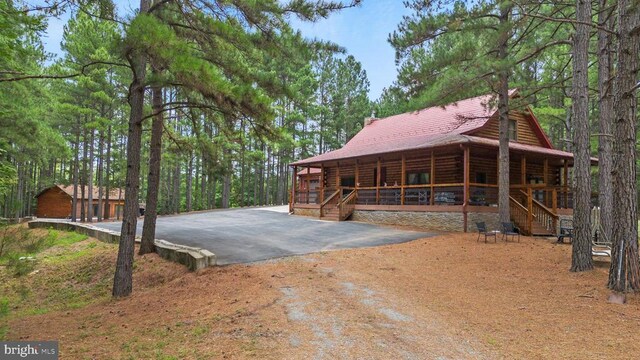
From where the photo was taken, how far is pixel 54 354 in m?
4.46

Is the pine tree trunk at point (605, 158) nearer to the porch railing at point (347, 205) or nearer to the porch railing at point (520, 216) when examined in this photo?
the porch railing at point (520, 216)

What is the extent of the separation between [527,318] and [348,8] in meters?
6.59

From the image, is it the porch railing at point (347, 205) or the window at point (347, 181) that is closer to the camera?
the porch railing at point (347, 205)

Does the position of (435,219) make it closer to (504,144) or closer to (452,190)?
(452,190)

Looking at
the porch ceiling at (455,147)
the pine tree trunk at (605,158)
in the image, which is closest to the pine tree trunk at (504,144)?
the porch ceiling at (455,147)

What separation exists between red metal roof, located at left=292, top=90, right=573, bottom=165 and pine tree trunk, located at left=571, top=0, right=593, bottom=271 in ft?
18.5

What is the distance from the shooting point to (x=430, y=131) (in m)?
20.0

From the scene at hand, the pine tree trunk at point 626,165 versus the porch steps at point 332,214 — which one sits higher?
the pine tree trunk at point 626,165

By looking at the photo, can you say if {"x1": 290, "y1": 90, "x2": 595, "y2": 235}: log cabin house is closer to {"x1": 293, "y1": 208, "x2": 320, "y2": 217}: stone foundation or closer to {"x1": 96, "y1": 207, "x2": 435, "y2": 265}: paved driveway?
{"x1": 293, "y1": 208, "x2": 320, "y2": 217}: stone foundation

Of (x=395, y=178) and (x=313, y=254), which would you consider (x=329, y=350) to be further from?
(x=395, y=178)

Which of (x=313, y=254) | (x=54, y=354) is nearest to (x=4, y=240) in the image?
(x=54, y=354)

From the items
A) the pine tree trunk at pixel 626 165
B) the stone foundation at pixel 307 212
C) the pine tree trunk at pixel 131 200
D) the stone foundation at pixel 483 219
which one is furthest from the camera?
the stone foundation at pixel 307 212

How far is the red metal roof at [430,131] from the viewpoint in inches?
634

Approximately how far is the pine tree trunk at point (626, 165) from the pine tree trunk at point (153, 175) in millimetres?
10053
